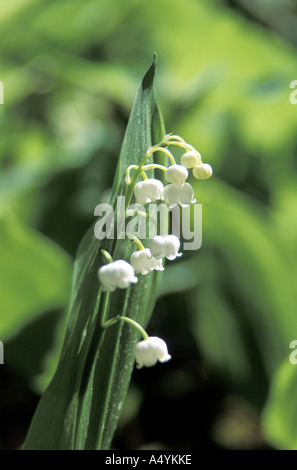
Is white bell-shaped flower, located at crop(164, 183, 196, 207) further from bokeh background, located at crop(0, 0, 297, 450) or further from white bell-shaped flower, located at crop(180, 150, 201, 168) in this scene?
bokeh background, located at crop(0, 0, 297, 450)

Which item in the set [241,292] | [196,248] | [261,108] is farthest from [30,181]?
[261,108]

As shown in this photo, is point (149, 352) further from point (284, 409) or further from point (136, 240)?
point (284, 409)

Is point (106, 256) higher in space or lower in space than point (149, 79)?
lower

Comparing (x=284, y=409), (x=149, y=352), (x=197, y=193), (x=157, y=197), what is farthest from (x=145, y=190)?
(x=197, y=193)

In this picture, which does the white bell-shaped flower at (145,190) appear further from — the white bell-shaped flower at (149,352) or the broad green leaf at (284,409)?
the broad green leaf at (284,409)

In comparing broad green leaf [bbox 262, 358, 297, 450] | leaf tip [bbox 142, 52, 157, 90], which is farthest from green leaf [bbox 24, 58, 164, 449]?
broad green leaf [bbox 262, 358, 297, 450]
